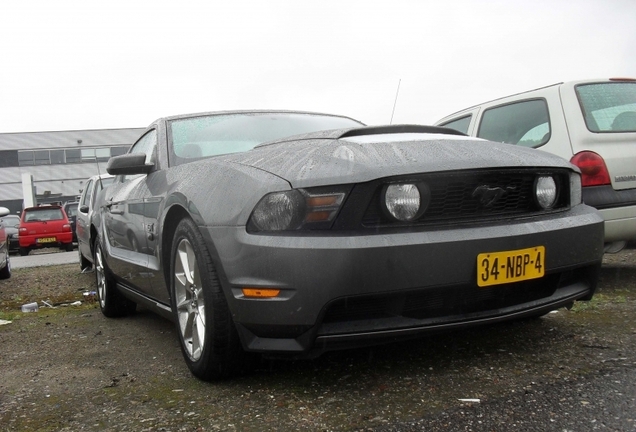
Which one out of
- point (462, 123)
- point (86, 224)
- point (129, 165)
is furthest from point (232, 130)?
point (86, 224)

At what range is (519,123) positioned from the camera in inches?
208

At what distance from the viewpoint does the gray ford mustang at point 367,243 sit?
2.34 metres

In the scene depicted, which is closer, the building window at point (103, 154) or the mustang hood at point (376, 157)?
the mustang hood at point (376, 157)

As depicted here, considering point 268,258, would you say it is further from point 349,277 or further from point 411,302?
point 411,302

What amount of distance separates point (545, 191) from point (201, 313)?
1655 millimetres

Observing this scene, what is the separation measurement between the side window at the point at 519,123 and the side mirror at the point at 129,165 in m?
2.95

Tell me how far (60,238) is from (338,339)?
1614 cm

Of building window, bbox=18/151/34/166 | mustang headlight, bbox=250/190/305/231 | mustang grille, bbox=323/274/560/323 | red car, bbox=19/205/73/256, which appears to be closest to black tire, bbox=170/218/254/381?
mustang headlight, bbox=250/190/305/231

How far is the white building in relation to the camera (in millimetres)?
48406

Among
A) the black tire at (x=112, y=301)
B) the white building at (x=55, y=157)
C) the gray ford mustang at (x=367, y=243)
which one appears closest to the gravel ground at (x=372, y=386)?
the gray ford mustang at (x=367, y=243)

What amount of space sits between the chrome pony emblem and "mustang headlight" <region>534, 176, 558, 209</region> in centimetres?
27

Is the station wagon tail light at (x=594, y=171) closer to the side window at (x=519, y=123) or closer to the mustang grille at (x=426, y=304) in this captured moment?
the side window at (x=519, y=123)

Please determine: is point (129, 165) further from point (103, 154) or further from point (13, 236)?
point (103, 154)

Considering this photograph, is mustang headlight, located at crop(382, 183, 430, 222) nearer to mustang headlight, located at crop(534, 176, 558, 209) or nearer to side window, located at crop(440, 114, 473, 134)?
mustang headlight, located at crop(534, 176, 558, 209)
